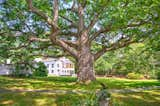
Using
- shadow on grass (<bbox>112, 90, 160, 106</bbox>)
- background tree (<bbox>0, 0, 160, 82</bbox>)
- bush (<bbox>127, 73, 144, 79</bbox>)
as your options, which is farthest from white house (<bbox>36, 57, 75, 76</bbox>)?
shadow on grass (<bbox>112, 90, 160, 106</bbox>)

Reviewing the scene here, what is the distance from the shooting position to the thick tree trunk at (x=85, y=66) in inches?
1008

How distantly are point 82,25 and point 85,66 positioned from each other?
3.83 m

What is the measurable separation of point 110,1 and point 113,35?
28.1 ft

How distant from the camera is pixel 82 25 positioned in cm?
2728

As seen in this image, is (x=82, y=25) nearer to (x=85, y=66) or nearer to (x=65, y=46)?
(x=65, y=46)

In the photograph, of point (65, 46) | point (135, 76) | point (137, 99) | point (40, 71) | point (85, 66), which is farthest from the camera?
point (135, 76)

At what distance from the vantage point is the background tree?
77.3 feet

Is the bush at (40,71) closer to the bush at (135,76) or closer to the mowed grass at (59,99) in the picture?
the bush at (135,76)

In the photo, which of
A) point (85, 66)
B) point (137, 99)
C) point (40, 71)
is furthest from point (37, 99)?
point (40, 71)

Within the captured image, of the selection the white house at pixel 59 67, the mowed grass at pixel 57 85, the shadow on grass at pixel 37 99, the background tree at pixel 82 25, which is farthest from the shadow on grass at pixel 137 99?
the white house at pixel 59 67

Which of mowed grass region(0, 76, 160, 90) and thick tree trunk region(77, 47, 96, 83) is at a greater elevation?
thick tree trunk region(77, 47, 96, 83)

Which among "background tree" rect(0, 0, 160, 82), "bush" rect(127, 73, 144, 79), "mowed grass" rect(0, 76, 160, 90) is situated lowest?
"mowed grass" rect(0, 76, 160, 90)

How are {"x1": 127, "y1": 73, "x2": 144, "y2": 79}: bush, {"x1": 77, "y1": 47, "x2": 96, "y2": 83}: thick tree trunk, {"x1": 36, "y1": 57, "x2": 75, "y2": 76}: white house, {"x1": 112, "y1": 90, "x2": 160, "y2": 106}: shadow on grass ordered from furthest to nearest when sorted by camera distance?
{"x1": 36, "y1": 57, "x2": 75, "y2": 76}: white house, {"x1": 127, "y1": 73, "x2": 144, "y2": 79}: bush, {"x1": 77, "y1": 47, "x2": 96, "y2": 83}: thick tree trunk, {"x1": 112, "y1": 90, "x2": 160, "y2": 106}: shadow on grass

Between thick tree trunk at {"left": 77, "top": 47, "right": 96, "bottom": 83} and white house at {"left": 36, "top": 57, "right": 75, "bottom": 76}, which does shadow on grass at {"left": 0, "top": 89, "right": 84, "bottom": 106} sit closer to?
thick tree trunk at {"left": 77, "top": 47, "right": 96, "bottom": 83}
